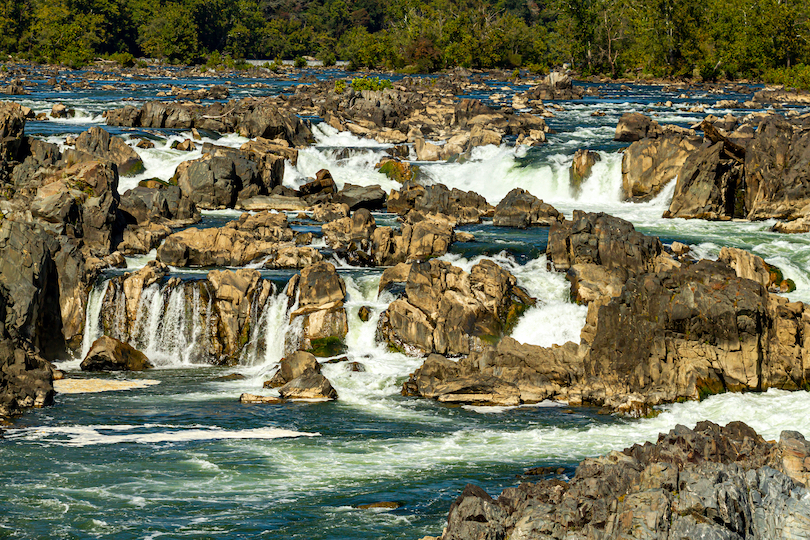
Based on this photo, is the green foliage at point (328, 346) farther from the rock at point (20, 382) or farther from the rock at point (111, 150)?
the rock at point (111, 150)

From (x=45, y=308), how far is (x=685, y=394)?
22944 mm

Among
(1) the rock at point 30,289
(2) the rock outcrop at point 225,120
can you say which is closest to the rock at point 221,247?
(1) the rock at point 30,289

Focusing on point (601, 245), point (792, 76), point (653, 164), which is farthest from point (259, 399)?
point (792, 76)

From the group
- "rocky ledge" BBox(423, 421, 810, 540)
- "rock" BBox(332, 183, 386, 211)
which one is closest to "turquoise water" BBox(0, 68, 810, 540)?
"rocky ledge" BBox(423, 421, 810, 540)

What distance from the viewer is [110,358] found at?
32281 mm

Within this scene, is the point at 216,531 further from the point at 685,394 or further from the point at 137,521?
→ the point at 685,394

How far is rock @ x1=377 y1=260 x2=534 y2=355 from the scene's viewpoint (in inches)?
1289

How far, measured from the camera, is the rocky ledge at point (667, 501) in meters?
13.8

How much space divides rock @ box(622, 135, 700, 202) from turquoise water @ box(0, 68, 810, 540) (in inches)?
354

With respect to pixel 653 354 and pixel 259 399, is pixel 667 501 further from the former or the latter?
pixel 259 399

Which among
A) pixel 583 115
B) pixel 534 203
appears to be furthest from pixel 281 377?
pixel 583 115

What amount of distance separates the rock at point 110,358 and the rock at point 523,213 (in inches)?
791

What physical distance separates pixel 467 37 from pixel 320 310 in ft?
391

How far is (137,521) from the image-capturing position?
1873 centimetres
